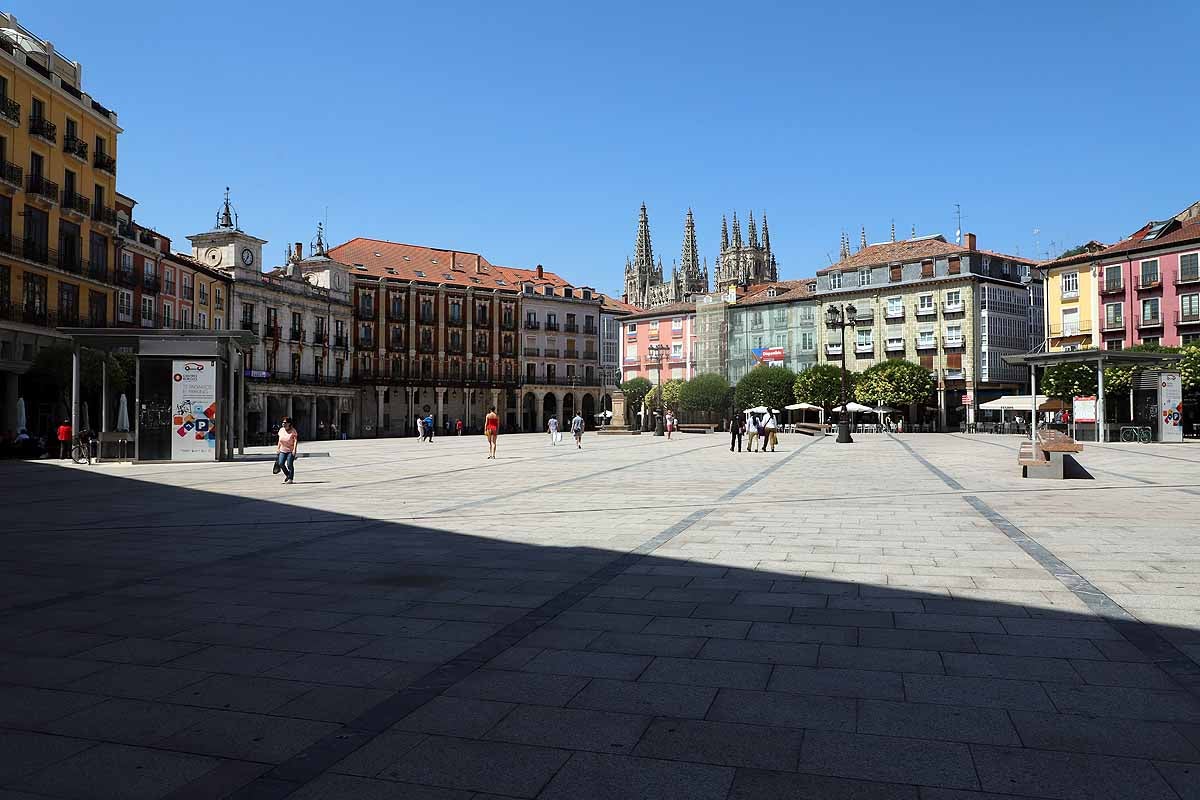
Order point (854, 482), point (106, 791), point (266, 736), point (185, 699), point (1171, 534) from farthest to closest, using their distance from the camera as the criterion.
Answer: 1. point (854, 482)
2. point (1171, 534)
3. point (185, 699)
4. point (266, 736)
5. point (106, 791)

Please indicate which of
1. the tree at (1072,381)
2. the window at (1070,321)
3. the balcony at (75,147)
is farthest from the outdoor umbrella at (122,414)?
the window at (1070,321)

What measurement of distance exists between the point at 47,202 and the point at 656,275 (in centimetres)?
10563

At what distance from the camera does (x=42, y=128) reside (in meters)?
36.0

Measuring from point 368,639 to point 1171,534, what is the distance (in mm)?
8717

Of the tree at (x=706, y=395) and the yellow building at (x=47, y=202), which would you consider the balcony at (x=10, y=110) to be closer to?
the yellow building at (x=47, y=202)

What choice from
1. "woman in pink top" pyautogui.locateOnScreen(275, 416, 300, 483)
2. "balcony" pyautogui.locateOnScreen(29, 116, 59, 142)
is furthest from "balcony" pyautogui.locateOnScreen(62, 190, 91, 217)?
"woman in pink top" pyautogui.locateOnScreen(275, 416, 300, 483)

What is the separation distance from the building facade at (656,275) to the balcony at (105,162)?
300 feet

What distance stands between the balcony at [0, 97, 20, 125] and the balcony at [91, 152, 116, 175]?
18.3 ft

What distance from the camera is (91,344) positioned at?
25219 millimetres

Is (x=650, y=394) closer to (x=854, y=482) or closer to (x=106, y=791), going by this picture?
(x=854, y=482)

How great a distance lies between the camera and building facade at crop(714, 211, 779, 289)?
12706 cm

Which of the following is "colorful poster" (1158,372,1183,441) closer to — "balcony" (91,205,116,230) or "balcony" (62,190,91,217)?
"balcony" (62,190,91,217)

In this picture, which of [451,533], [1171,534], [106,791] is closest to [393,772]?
[106,791]

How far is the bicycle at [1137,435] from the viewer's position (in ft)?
125
